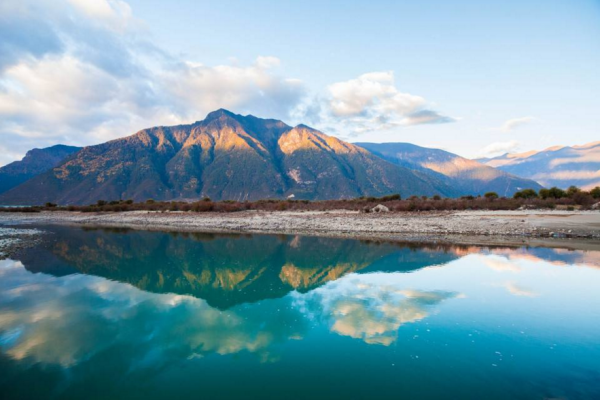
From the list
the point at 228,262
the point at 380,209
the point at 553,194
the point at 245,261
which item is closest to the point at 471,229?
the point at 380,209

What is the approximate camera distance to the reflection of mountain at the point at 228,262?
1359 centimetres

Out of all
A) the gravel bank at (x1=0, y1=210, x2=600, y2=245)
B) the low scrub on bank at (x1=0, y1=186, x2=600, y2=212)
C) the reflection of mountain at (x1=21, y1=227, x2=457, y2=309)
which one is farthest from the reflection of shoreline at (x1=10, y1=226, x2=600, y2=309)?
the low scrub on bank at (x1=0, y1=186, x2=600, y2=212)

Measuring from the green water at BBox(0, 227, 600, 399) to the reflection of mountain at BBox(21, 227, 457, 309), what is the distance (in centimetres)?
20

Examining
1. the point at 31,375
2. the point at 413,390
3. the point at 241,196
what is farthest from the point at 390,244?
Result: the point at 241,196

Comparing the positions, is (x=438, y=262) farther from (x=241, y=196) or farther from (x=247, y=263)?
(x=241, y=196)

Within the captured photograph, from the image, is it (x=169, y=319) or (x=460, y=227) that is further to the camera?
(x=460, y=227)

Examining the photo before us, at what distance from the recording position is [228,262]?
18516 millimetres

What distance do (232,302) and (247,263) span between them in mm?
6896

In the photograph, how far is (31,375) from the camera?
21.1 feet

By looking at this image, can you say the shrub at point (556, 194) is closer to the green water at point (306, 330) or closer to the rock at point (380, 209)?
the rock at point (380, 209)

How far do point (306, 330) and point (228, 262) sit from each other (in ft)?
35.2

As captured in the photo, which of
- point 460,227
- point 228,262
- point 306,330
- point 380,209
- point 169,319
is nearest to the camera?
point 306,330

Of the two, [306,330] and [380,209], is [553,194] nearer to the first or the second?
[380,209]

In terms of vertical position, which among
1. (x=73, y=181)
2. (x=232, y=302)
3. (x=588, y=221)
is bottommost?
(x=232, y=302)
